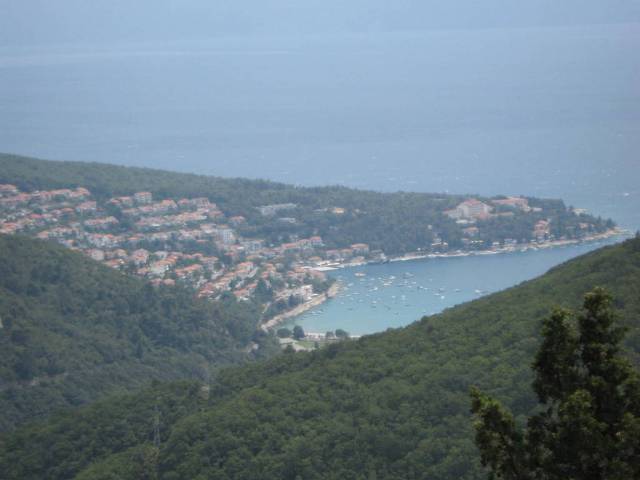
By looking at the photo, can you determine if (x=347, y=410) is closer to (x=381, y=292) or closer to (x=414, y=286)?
(x=381, y=292)

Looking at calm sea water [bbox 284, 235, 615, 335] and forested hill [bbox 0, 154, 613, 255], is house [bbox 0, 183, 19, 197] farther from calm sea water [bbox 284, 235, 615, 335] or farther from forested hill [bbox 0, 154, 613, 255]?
calm sea water [bbox 284, 235, 615, 335]

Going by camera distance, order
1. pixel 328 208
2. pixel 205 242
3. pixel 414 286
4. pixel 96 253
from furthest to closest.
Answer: pixel 328 208, pixel 205 242, pixel 96 253, pixel 414 286

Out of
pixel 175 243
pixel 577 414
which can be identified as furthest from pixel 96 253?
pixel 577 414

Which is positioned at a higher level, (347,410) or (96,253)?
(96,253)

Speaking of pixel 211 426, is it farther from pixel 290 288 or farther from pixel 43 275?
pixel 290 288

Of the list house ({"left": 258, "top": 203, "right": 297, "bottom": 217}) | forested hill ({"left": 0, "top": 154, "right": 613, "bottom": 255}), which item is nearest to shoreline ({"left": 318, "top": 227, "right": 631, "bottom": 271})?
forested hill ({"left": 0, "top": 154, "right": 613, "bottom": 255})

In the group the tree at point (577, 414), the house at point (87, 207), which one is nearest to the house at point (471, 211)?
the house at point (87, 207)

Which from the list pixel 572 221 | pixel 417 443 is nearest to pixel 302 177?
pixel 572 221
